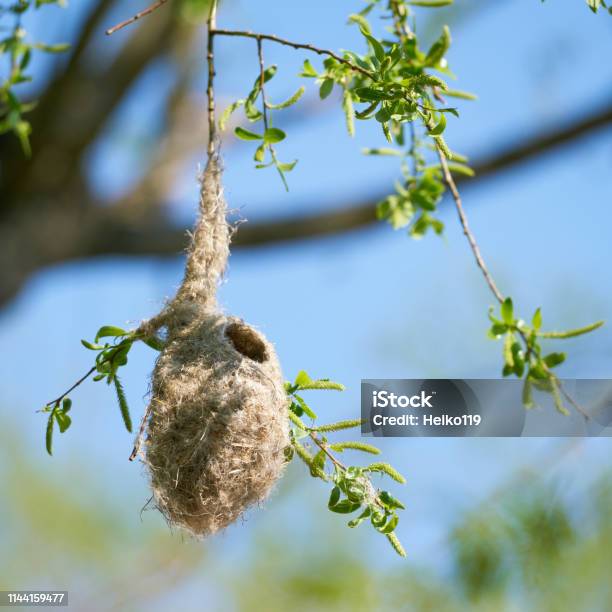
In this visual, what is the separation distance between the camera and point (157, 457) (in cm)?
151

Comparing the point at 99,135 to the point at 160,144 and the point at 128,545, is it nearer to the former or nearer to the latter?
the point at 160,144

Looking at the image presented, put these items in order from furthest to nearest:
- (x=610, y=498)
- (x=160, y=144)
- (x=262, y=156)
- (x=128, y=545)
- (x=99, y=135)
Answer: (x=160, y=144) < (x=128, y=545) < (x=99, y=135) < (x=610, y=498) < (x=262, y=156)

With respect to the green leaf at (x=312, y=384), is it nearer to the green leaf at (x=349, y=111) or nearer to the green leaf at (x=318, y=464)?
the green leaf at (x=318, y=464)

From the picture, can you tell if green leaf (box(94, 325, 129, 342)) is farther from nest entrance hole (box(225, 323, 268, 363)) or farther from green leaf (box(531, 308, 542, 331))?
green leaf (box(531, 308, 542, 331))

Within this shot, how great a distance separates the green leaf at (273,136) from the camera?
1420 mm

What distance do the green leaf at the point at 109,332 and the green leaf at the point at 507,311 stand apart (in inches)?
24.5

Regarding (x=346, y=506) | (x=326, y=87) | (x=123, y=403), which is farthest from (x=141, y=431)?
(x=326, y=87)

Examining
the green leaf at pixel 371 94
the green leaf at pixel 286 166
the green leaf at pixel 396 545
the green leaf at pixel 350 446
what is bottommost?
the green leaf at pixel 396 545

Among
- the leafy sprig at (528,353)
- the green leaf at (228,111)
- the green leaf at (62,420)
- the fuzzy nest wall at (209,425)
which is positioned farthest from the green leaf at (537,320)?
→ the green leaf at (62,420)

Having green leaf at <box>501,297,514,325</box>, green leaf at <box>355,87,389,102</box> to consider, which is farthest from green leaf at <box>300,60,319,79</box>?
green leaf at <box>501,297,514,325</box>

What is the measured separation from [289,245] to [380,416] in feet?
11.3

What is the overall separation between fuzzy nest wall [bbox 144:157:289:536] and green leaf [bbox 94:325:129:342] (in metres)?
0.11

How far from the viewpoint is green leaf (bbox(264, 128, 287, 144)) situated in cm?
142

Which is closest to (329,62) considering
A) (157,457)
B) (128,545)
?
(157,457)
